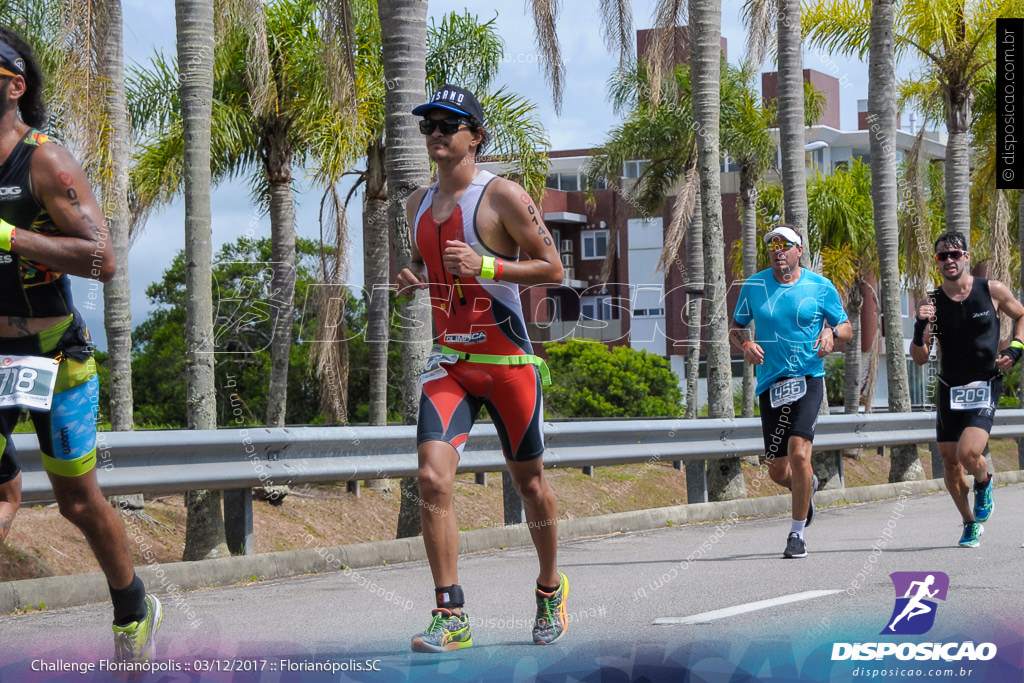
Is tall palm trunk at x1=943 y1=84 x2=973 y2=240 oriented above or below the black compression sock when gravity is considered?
above

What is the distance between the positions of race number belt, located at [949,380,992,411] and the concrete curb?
3.04 metres

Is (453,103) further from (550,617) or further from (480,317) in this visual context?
(550,617)

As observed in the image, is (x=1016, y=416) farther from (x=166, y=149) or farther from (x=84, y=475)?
(x=84, y=475)

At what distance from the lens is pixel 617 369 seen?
4541 cm

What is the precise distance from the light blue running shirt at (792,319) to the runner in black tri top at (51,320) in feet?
18.3

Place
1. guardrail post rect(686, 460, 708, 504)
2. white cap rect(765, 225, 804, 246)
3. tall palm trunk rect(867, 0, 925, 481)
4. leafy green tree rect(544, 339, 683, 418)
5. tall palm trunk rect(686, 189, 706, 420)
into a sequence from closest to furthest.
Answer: white cap rect(765, 225, 804, 246) < guardrail post rect(686, 460, 708, 504) < tall palm trunk rect(867, 0, 925, 481) < tall palm trunk rect(686, 189, 706, 420) < leafy green tree rect(544, 339, 683, 418)

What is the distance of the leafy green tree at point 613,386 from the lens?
4475cm

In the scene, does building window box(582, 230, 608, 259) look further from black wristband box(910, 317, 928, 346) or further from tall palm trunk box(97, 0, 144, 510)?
black wristband box(910, 317, 928, 346)

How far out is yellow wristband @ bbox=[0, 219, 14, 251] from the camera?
14.6ft

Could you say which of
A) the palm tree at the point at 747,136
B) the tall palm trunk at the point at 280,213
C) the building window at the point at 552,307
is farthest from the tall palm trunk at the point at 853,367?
the tall palm trunk at the point at 280,213

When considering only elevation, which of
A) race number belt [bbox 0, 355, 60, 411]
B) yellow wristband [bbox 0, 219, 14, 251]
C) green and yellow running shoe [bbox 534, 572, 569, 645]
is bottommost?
green and yellow running shoe [bbox 534, 572, 569, 645]

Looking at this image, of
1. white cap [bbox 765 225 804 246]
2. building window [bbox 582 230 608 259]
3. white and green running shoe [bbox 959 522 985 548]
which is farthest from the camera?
building window [bbox 582 230 608 259]

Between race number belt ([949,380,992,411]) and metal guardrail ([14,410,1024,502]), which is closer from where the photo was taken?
metal guardrail ([14,410,1024,502])

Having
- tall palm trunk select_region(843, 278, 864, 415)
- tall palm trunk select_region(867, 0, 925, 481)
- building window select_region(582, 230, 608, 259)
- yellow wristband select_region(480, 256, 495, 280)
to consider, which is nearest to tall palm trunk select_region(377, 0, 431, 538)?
yellow wristband select_region(480, 256, 495, 280)
